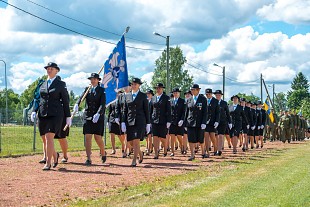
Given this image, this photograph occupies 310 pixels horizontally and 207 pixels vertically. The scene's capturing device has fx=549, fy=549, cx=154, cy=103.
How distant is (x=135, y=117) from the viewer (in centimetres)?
1395

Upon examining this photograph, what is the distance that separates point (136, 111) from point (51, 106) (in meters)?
2.58

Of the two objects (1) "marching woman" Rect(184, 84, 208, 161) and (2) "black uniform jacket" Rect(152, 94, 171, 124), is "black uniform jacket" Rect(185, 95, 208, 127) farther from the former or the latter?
(2) "black uniform jacket" Rect(152, 94, 171, 124)

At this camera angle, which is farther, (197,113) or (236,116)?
(236,116)

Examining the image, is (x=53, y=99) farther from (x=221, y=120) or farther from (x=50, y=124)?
(x=221, y=120)

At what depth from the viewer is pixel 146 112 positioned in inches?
557

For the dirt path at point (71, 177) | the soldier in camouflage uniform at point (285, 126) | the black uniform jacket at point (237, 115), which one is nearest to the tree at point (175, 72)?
the soldier in camouflage uniform at point (285, 126)

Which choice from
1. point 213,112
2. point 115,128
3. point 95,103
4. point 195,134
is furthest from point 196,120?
point 95,103

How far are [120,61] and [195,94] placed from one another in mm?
3468

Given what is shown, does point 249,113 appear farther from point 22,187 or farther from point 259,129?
A: point 22,187

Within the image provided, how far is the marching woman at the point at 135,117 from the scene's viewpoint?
1387 cm

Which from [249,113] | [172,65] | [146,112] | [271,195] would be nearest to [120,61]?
[146,112]

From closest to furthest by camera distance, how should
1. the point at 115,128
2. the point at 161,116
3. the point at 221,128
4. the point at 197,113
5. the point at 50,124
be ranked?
the point at 50,124 < the point at 197,113 < the point at 161,116 < the point at 115,128 < the point at 221,128

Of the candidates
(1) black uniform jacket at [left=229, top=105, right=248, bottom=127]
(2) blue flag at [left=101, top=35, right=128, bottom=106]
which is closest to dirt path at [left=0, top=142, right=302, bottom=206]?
(2) blue flag at [left=101, top=35, right=128, bottom=106]

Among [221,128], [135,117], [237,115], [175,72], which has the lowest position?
[221,128]
